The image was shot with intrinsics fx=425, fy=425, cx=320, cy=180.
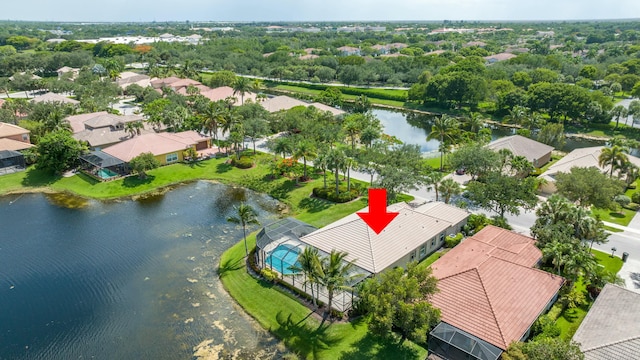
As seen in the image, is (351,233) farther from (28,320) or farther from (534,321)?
(28,320)

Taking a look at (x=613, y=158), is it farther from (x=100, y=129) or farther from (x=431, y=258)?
Answer: (x=100, y=129)

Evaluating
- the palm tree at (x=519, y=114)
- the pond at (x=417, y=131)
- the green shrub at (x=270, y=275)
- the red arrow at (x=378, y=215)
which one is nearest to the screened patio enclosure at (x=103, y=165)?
the green shrub at (x=270, y=275)

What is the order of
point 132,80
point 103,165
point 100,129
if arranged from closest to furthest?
point 103,165
point 100,129
point 132,80


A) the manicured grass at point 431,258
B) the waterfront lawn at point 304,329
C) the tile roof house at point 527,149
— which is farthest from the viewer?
the tile roof house at point 527,149

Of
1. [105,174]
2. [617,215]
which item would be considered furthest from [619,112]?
[105,174]

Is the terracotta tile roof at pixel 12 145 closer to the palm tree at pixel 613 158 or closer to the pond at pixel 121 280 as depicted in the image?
the pond at pixel 121 280

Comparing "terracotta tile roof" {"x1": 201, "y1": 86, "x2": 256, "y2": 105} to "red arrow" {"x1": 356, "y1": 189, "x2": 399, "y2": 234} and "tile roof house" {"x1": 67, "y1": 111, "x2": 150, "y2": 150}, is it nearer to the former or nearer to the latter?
"tile roof house" {"x1": 67, "y1": 111, "x2": 150, "y2": 150}

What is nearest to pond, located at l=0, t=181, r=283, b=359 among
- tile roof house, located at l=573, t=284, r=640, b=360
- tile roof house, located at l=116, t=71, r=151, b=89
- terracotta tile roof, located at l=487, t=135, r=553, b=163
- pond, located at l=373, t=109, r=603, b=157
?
tile roof house, located at l=573, t=284, r=640, b=360
